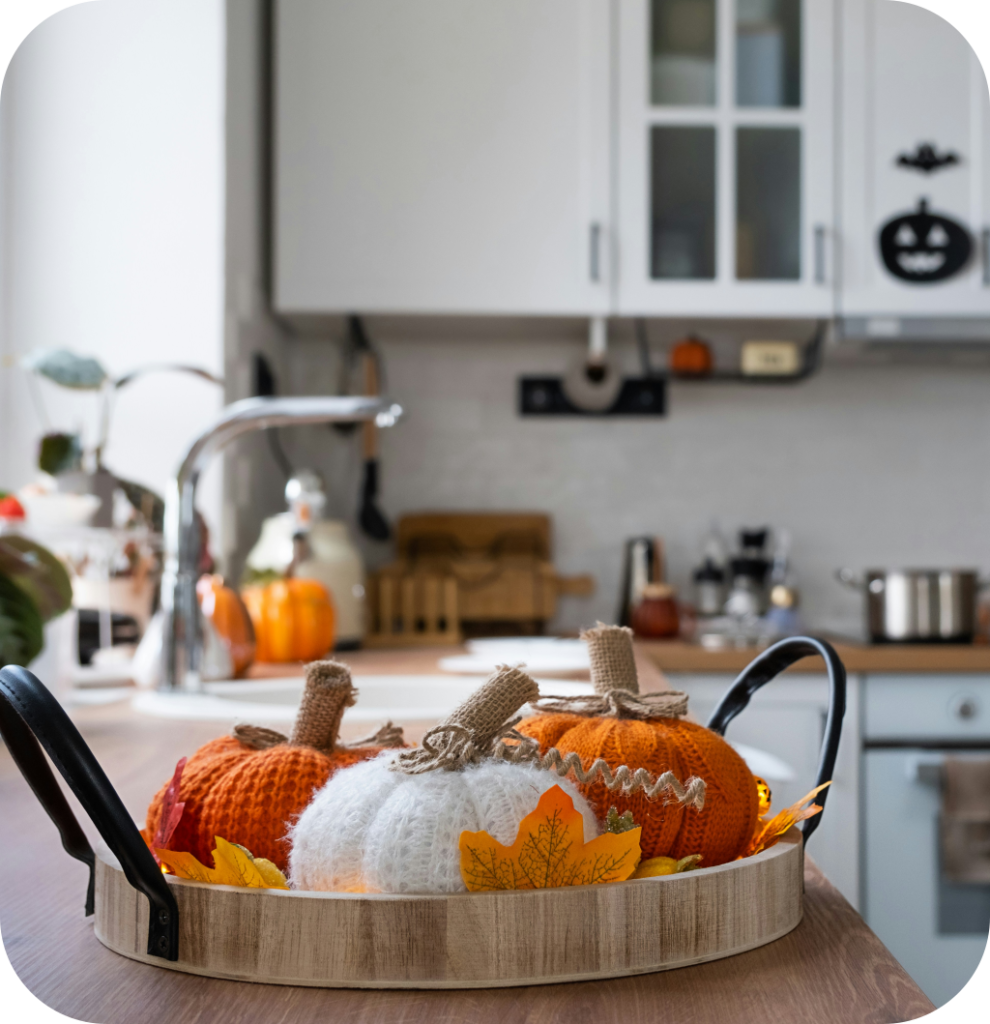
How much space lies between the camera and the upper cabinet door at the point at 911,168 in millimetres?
2309

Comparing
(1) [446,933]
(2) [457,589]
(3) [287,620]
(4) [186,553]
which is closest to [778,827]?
(1) [446,933]

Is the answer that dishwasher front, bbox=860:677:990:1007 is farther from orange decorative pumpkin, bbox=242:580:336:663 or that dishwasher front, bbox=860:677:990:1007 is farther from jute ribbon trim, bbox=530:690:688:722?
jute ribbon trim, bbox=530:690:688:722

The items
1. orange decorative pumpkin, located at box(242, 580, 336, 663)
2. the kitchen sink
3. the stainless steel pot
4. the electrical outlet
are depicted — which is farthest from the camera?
the electrical outlet

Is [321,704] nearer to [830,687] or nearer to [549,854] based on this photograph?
[549,854]

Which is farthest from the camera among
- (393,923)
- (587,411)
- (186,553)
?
(587,411)

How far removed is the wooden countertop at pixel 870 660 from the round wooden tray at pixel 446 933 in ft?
5.30

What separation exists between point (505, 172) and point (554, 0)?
38cm

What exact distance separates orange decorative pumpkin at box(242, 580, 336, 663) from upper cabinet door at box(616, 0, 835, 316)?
966 mm

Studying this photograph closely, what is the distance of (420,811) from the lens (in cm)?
40

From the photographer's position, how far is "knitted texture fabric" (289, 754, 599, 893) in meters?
0.40

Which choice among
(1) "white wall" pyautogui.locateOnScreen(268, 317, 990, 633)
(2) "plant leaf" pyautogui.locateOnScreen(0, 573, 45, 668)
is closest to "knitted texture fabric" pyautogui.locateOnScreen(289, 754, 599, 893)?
(2) "plant leaf" pyautogui.locateOnScreen(0, 573, 45, 668)

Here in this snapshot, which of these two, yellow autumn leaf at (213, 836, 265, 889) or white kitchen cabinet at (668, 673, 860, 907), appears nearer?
yellow autumn leaf at (213, 836, 265, 889)

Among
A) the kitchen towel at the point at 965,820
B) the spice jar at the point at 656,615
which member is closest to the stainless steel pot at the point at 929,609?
the kitchen towel at the point at 965,820

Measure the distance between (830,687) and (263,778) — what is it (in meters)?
0.27
